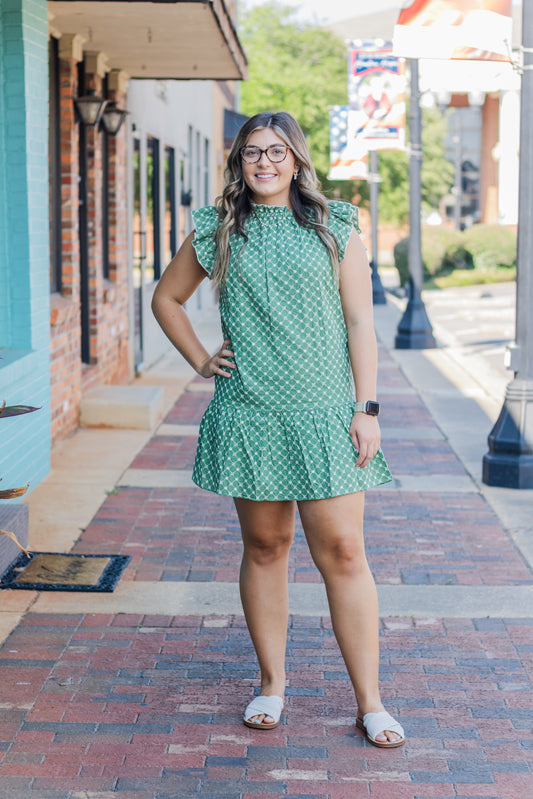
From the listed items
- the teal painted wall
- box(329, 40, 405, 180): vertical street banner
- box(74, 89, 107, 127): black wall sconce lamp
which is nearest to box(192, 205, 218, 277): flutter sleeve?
the teal painted wall

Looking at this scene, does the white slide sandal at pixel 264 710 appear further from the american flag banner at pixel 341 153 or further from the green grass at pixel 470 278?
the green grass at pixel 470 278

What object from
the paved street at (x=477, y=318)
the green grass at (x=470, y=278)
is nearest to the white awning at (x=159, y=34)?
the paved street at (x=477, y=318)

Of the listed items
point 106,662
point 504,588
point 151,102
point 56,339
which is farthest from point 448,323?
point 106,662

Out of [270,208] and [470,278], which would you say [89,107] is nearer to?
[270,208]

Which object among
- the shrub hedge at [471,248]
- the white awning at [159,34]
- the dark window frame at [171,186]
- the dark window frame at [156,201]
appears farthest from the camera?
the shrub hedge at [471,248]

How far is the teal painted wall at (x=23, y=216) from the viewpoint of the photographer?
645 centimetres

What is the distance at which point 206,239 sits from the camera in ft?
11.8

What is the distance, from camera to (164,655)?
433 centimetres

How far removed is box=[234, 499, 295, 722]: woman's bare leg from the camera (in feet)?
11.9

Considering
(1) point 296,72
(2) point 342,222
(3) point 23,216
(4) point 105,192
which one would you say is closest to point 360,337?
(2) point 342,222

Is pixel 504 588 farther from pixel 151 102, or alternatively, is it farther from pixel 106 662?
pixel 151 102

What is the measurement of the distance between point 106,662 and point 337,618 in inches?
42.1

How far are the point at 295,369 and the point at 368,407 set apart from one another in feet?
0.84

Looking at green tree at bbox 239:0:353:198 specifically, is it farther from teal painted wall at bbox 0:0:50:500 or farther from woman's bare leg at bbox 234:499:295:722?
woman's bare leg at bbox 234:499:295:722
